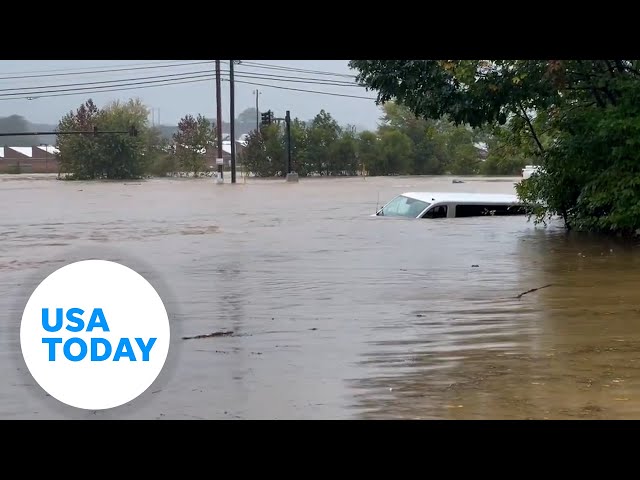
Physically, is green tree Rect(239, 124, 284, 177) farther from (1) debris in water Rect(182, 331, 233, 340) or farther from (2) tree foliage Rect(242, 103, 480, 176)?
(1) debris in water Rect(182, 331, 233, 340)

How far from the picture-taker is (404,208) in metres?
27.2

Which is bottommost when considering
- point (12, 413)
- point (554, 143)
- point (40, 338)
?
point (12, 413)

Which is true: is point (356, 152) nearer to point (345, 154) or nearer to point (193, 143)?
point (345, 154)

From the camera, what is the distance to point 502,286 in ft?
47.6

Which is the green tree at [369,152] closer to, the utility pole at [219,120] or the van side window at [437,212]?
the utility pole at [219,120]

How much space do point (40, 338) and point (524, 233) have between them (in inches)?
718

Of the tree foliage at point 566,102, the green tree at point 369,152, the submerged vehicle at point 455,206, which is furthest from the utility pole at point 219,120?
the tree foliage at point 566,102

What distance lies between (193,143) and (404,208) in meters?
60.7

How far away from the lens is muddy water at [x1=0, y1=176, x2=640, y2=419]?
25.0 ft

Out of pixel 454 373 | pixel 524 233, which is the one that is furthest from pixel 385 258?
pixel 454 373

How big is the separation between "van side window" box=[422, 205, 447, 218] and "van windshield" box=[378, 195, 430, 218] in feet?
0.85

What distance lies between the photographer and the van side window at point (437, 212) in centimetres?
2534
